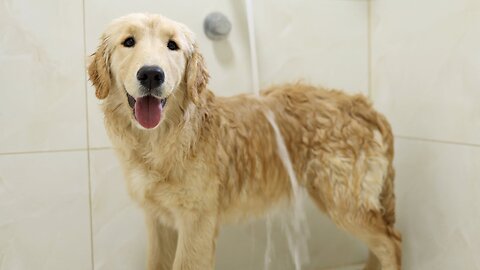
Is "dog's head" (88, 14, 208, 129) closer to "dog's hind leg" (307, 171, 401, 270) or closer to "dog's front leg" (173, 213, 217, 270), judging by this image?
"dog's front leg" (173, 213, 217, 270)

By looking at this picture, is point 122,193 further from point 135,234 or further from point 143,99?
point 143,99

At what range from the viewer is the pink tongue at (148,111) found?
1.30 m

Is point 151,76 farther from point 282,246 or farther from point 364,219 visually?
point 282,246

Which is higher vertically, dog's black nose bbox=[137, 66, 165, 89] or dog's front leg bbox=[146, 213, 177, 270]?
Answer: dog's black nose bbox=[137, 66, 165, 89]

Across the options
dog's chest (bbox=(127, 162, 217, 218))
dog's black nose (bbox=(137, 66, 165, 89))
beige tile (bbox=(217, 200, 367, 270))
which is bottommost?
beige tile (bbox=(217, 200, 367, 270))

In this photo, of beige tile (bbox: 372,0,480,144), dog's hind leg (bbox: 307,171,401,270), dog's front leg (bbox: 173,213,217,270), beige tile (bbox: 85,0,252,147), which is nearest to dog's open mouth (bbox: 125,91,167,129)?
dog's front leg (bbox: 173,213,217,270)

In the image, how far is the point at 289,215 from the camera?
73.0 inches

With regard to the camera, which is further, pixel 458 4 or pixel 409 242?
pixel 409 242

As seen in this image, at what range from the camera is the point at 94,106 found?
A: 5.49 feet

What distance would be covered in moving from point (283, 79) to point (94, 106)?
0.79 metres

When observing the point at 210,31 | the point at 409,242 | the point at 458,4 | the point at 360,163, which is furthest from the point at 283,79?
the point at 409,242

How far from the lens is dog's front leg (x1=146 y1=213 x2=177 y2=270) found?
1.61 metres

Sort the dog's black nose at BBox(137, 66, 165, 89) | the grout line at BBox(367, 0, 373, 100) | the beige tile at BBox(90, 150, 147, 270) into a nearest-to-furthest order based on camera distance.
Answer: the dog's black nose at BBox(137, 66, 165, 89) → the beige tile at BBox(90, 150, 147, 270) → the grout line at BBox(367, 0, 373, 100)

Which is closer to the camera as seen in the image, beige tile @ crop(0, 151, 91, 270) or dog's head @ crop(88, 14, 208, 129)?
dog's head @ crop(88, 14, 208, 129)
